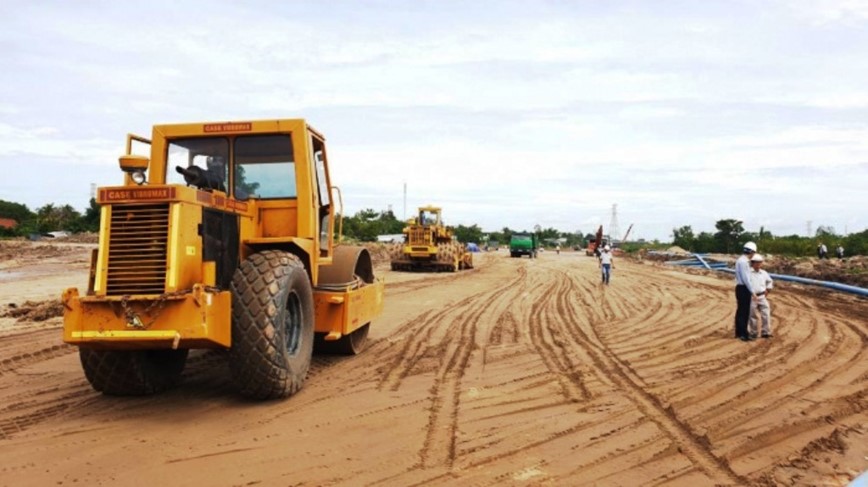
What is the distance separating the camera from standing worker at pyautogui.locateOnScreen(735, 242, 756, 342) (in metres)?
10.5

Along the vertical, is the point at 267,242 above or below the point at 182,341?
above

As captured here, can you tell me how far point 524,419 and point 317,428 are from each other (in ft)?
5.95

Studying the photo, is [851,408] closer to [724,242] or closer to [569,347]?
[569,347]

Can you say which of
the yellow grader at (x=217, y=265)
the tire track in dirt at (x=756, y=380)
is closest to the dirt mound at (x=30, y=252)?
the yellow grader at (x=217, y=265)

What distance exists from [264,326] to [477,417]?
2042 mm

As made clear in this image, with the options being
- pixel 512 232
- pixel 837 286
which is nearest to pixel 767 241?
pixel 512 232

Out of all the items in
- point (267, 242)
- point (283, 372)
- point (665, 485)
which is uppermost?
point (267, 242)

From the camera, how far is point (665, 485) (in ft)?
14.2

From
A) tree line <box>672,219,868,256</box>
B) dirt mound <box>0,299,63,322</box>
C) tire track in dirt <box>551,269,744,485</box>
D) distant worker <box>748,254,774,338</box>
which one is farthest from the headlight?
tree line <box>672,219,868,256</box>

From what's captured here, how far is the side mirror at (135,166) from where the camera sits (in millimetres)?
5723

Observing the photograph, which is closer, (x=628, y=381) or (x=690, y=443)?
(x=690, y=443)

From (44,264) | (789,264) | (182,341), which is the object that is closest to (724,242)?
(789,264)

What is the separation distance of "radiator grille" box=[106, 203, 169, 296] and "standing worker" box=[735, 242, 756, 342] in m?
8.94

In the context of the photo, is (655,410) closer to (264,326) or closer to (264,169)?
(264,326)
